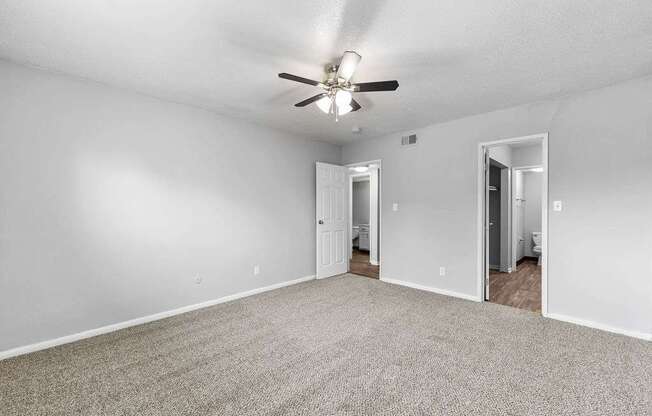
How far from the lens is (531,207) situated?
6.70m

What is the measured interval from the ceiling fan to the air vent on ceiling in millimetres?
1901

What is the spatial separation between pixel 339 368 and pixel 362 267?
385 cm

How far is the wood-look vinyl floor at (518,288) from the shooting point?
381 centimetres

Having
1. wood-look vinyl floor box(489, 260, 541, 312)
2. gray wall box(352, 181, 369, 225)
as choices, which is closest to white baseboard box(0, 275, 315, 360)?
wood-look vinyl floor box(489, 260, 541, 312)

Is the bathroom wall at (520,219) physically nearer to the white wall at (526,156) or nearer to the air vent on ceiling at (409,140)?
the white wall at (526,156)

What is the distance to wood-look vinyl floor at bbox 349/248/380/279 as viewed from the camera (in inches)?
216

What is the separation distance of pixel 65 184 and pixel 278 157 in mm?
2510

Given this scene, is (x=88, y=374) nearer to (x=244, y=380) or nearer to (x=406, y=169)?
(x=244, y=380)

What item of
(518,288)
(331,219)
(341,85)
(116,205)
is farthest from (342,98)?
(518,288)

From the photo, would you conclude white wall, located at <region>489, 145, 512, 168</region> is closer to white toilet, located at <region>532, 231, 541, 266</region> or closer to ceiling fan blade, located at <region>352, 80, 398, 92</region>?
white toilet, located at <region>532, 231, 541, 266</region>

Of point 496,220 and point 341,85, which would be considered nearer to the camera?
point 341,85

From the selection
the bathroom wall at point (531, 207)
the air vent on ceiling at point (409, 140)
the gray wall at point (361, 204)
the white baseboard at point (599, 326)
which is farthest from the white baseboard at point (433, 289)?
the gray wall at point (361, 204)

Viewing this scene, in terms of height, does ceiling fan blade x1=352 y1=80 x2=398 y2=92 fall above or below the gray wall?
above

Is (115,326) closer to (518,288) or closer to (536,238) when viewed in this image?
(518,288)
